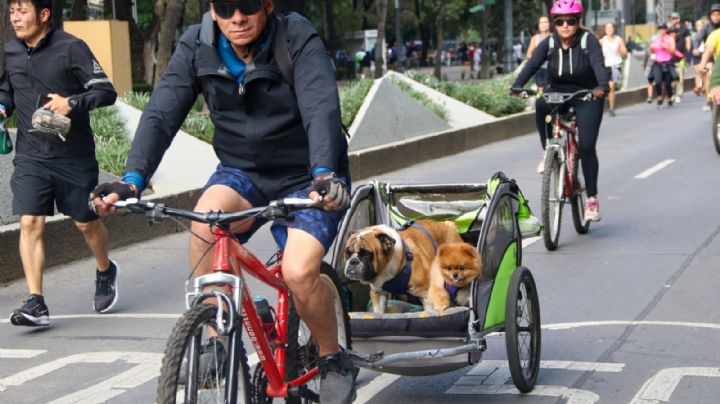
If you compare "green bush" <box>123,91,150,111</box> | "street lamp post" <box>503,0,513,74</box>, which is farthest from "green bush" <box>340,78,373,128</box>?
"street lamp post" <box>503,0,513,74</box>

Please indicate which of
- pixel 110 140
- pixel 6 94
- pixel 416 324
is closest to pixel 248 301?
pixel 416 324

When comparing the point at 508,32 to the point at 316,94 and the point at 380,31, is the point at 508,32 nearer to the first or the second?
the point at 380,31

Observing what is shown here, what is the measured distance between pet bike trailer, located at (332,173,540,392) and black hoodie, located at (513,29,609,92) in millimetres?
3832

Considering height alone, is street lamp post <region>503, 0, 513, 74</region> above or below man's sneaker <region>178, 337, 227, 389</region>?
above

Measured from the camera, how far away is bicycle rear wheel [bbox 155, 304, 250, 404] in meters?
3.74

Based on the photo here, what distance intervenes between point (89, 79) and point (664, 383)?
3.85 meters

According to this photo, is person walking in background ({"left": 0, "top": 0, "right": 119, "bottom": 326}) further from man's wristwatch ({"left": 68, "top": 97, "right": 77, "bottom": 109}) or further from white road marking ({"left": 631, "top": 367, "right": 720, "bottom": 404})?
white road marking ({"left": 631, "top": 367, "right": 720, "bottom": 404})

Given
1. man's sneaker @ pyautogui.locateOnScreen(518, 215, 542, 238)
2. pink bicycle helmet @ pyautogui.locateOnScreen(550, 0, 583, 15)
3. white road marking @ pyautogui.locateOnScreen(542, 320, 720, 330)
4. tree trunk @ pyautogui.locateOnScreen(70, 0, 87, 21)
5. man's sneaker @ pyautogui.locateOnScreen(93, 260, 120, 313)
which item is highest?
tree trunk @ pyautogui.locateOnScreen(70, 0, 87, 21)

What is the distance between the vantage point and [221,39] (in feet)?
15.3

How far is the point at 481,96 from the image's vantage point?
22.6 m

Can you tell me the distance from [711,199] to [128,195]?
9434 millimetres

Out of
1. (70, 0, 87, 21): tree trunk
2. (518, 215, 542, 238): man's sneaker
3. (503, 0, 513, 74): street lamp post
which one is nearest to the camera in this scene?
(518, 215, 542, 238): man's sneaker

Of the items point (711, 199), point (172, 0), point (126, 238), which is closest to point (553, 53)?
point (711, 199)

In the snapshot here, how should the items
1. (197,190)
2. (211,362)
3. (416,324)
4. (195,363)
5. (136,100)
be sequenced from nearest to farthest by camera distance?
(195,363) → (211,362) → (416,324) → (197,190) → (136,100)
